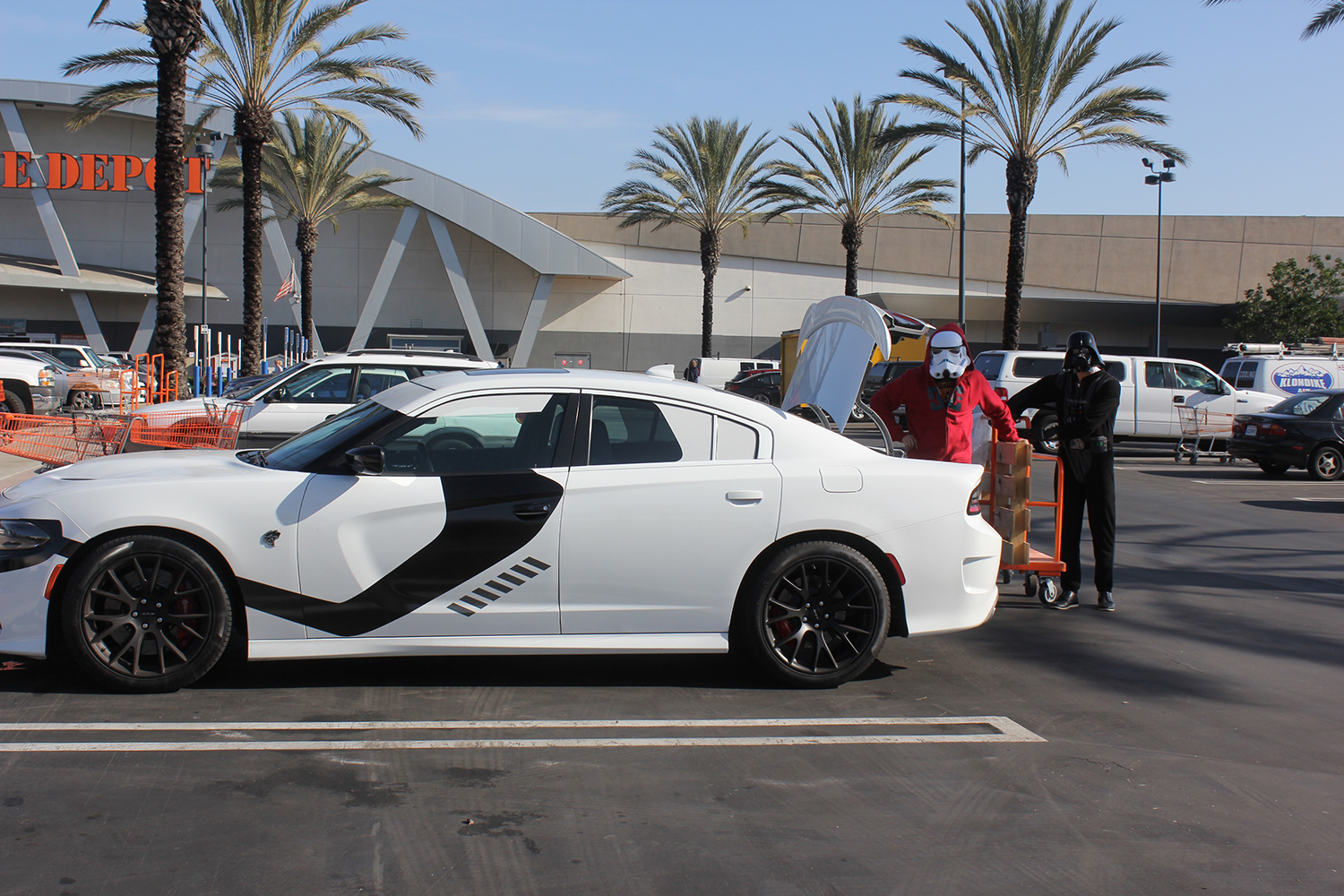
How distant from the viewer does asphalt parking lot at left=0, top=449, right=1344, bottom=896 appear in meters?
3.26

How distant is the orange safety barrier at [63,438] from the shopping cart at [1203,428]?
18319 mm

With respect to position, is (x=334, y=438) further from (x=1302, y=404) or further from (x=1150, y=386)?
(x=1150, y=386)

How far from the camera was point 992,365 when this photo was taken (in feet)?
71.7

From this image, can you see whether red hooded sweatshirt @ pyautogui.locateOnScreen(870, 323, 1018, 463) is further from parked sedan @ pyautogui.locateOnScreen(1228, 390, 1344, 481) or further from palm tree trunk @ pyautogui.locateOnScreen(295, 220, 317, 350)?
palm tree trunk @ pyautogui.locateOnScreen(295, 220, 317, 350)

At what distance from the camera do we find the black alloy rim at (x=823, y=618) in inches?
203

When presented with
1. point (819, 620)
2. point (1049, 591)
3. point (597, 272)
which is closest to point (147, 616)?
point (819, 620)

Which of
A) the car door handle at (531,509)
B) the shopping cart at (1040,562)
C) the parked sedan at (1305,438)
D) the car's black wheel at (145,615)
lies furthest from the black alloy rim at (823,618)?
the parked sedan at (1305,438)

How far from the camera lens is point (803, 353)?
8820mm

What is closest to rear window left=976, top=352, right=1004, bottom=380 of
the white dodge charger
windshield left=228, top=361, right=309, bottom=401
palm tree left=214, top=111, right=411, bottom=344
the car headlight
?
windshield left=228, top=361, right=309, bottom=401

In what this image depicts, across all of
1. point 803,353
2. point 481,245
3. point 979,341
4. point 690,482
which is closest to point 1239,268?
point 979,341

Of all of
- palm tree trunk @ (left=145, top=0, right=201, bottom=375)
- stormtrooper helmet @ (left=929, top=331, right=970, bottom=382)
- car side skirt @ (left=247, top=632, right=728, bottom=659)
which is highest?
palm tree trunk @ (left=145, top=0, right=201, bottom=375)

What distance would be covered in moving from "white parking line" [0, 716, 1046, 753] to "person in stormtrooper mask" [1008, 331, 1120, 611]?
2862mm

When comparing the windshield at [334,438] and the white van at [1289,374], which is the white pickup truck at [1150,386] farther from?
the windshield at [334,438]

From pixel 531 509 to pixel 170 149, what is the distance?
15.2 meters
